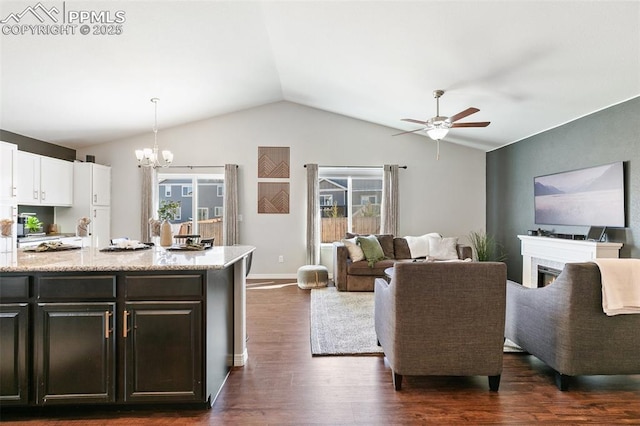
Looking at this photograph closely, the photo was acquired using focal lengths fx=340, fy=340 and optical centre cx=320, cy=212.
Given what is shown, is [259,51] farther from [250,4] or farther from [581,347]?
[581,347]

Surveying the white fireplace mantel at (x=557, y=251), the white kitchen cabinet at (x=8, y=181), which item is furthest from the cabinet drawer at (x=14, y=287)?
the white fireplace mantel at (x=557, y=251)

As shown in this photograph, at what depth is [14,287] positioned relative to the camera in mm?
2053

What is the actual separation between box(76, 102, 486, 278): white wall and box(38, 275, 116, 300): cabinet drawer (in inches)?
183

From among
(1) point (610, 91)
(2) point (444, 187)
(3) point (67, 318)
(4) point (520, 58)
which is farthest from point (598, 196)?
(3) point (67, 318)

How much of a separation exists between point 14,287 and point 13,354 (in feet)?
1.35

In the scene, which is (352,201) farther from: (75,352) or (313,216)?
(75,352)

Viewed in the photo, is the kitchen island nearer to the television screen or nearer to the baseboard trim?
the television screen

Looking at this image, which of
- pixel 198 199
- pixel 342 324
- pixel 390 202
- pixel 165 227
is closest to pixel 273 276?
pixel 198 199

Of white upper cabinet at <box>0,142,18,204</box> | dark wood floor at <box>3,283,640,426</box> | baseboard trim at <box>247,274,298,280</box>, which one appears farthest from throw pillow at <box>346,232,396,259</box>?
white upper cabinet at <box>0,142,18,204</box>

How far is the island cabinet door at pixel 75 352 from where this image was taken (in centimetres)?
208

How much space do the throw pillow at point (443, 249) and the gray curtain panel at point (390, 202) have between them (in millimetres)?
860

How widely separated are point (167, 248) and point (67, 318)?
936mm

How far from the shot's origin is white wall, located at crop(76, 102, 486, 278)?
6656mm

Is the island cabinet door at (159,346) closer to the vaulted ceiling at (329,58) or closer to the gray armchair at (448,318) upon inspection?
the gray armchair at (448,318)
